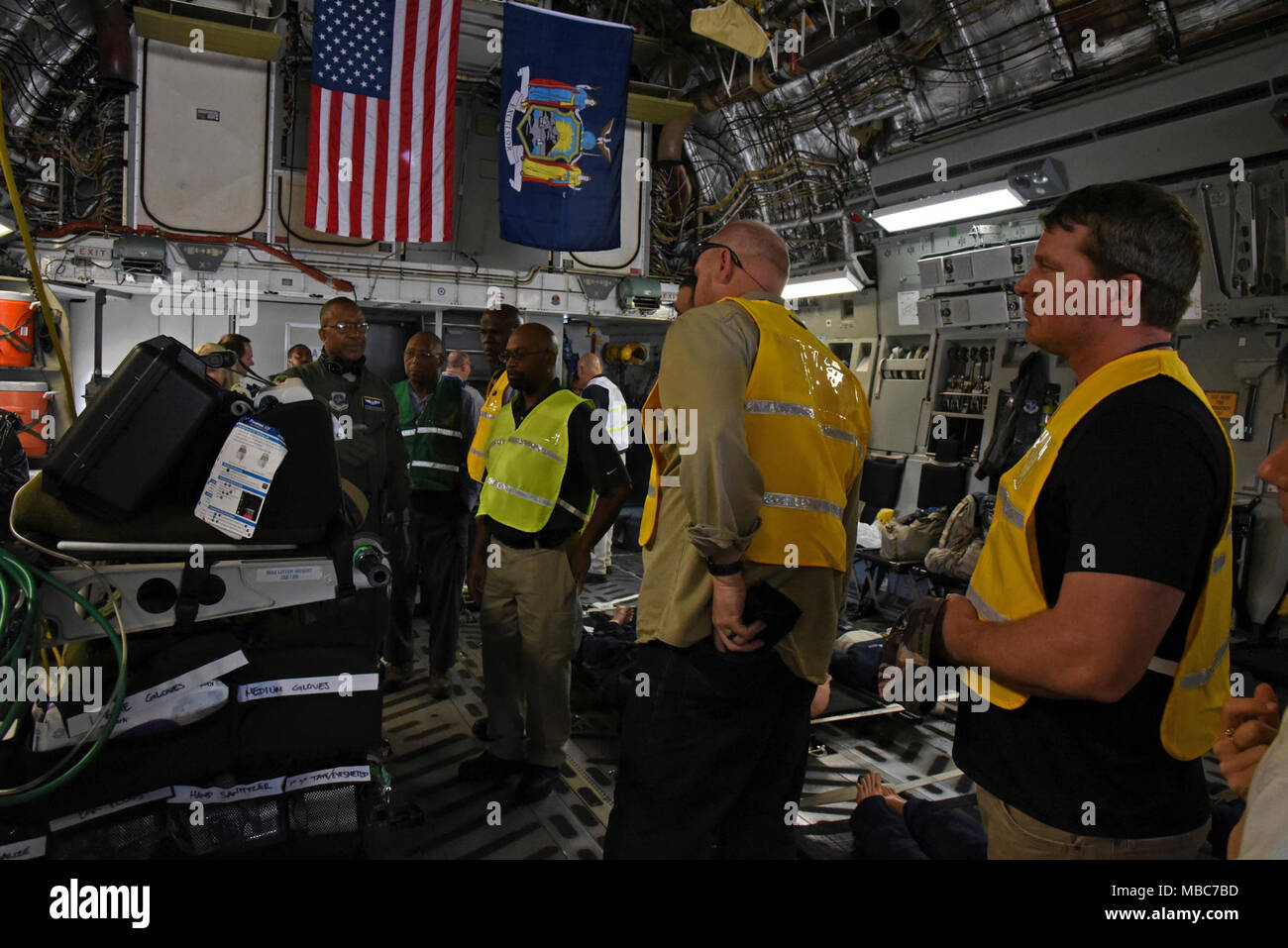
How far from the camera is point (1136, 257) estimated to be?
53.2 inches

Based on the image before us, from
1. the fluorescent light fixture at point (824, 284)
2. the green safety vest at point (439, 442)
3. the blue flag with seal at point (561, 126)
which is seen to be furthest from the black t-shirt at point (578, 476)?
the fluorescent light fixture at point (824, 284)

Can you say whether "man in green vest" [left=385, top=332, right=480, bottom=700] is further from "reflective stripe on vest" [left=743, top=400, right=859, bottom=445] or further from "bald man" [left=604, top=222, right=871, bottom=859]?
"reflective stripe on vest" [left=743, top=400, right=859, bottom=445]

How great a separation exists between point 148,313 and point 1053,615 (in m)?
9.36

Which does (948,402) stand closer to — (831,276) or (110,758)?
(831,276)

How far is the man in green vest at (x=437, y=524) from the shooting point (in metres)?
4.73

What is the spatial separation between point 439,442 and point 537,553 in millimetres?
1914

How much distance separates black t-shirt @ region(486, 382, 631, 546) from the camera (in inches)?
134

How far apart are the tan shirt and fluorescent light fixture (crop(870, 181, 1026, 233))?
5.46 metres

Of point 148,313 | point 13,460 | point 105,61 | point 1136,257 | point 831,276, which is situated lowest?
point 13,460

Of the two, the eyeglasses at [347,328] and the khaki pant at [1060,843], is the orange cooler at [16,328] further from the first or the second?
the khaki pant at [1060,843]

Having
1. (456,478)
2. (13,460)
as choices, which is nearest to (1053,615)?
(13,460)

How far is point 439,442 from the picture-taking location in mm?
5000

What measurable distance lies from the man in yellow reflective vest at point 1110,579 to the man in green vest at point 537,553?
7.08 ft

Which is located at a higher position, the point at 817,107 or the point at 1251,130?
the point at 817,107
